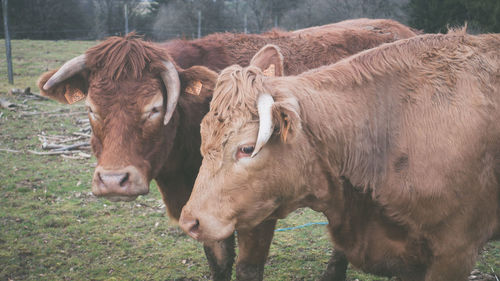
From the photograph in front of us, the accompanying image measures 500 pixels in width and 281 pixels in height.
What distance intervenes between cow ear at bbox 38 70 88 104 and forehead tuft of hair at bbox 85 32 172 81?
0.84 feet

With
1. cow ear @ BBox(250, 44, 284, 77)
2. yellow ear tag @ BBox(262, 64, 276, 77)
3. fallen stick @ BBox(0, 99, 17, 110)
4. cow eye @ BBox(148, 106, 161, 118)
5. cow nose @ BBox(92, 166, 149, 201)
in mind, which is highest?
cow ear @ BBox(250, 44, 284, 77)

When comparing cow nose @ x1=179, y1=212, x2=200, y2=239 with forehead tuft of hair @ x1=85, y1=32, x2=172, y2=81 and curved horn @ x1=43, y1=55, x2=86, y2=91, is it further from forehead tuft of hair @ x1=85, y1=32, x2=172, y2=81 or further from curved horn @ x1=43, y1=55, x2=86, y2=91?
curved horn @ x1=43, y1=55, x2=86, y2=91

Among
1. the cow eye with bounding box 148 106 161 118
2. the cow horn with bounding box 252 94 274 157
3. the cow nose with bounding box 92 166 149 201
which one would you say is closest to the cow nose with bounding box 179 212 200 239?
the cow horn with bounding box 252 94 274 157

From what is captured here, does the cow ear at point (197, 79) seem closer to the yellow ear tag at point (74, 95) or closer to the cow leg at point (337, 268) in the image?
the yellow ear tag at point (74, 95)

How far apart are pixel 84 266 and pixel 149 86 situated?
98.1 inches

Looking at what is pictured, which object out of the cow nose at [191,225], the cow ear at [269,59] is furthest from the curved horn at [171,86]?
the cow nose at [191,225]

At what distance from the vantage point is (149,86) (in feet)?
11.2

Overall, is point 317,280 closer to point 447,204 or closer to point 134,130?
point 447,204

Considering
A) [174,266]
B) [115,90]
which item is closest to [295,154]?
[115,90]

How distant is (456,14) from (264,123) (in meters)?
16.7

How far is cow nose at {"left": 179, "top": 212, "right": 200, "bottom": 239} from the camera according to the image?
2406 mm

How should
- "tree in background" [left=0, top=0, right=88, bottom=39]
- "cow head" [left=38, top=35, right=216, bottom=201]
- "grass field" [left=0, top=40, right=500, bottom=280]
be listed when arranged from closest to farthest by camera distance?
"cow head" [left=38, top=35, right=216, bottom=201] → "grass field" [left=0, top=40, right=500, bottom=280] → "tree in background" [left=0, top=0, right=88, bottom=39]

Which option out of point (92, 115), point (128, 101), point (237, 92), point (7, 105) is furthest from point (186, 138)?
point (7, 105)

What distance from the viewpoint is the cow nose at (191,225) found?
241 centimetres
